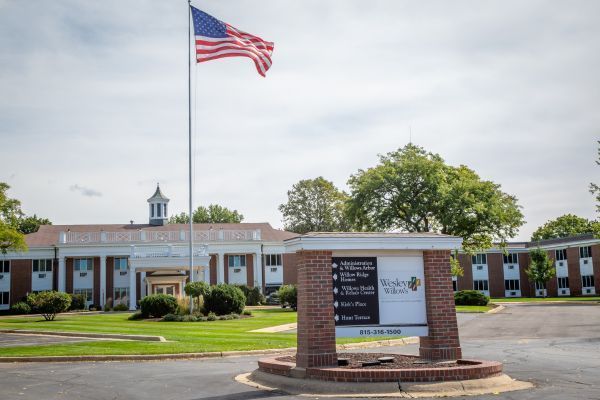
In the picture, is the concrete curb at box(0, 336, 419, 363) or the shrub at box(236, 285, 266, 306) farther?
the shrub at box(236, 285, 266, 306)

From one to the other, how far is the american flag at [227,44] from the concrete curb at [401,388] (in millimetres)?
12602

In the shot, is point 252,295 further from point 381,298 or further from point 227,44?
point 381,298

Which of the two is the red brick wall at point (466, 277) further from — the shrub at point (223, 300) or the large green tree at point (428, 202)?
the shrub at point (223, 300)

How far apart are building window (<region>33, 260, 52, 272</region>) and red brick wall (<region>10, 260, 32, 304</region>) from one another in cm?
46

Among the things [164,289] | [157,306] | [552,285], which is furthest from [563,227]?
[157,306]

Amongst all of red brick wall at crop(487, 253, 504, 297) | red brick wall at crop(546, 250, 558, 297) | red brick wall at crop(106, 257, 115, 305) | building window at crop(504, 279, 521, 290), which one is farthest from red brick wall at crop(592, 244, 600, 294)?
red brick wall at crop(106, 257, 115, 305)

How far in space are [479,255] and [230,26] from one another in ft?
194

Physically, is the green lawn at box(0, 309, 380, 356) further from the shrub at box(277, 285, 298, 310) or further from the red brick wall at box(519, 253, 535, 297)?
the red brick wall at box(519, 253, 535, 297)

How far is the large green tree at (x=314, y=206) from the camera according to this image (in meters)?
88.4

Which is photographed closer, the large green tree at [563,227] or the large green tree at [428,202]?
the large green tree at [428,202]

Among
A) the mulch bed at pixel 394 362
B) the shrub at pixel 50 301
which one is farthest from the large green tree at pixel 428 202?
the mulch bed at pixel 394 362

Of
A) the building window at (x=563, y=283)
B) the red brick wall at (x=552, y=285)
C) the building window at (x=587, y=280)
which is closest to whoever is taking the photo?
the building window at (x=587, y=280)

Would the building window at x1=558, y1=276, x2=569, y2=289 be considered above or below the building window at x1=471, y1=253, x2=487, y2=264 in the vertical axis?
below

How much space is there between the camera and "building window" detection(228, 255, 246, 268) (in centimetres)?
6325
